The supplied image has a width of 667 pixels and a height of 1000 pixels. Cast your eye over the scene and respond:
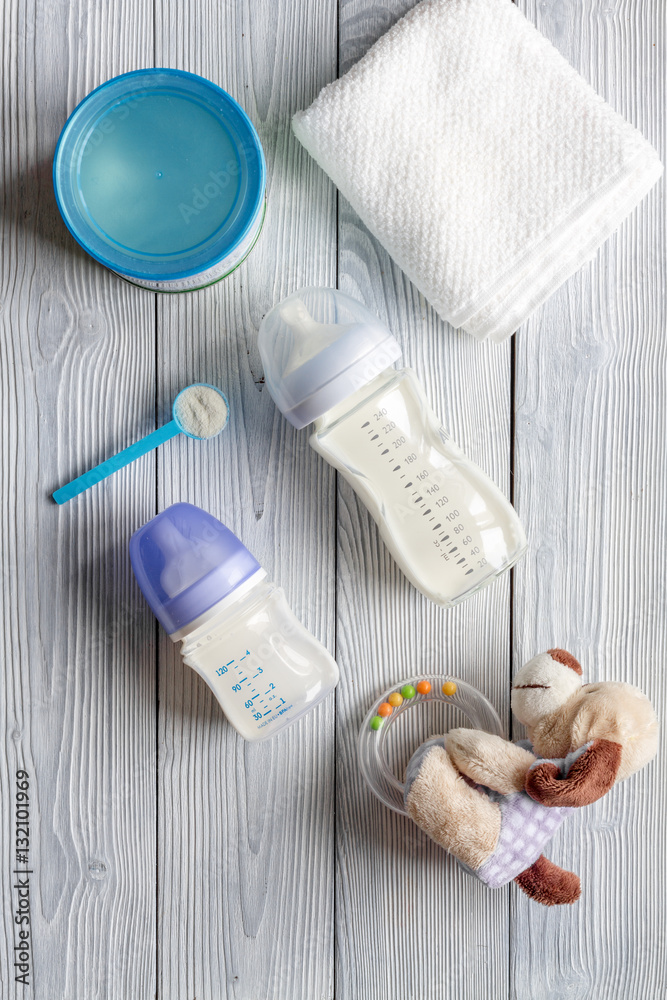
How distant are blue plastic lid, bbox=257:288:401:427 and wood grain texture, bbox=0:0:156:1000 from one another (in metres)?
0.13

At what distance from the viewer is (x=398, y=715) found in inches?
25.0

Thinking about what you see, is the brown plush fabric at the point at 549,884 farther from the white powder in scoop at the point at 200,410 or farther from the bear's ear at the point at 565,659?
the white powder in scoop at the point at 200,410

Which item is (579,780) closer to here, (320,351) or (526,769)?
(526,769)

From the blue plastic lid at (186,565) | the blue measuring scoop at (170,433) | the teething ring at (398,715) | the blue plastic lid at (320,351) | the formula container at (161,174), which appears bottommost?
the teething ring at (398,715)

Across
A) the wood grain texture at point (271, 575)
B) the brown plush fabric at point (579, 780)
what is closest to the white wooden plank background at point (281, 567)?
the wood grain texture at point (271, 575)

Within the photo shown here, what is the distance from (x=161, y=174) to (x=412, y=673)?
469 millimetres

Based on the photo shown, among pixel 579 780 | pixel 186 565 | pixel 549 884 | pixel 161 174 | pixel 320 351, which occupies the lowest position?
pixel 549 884

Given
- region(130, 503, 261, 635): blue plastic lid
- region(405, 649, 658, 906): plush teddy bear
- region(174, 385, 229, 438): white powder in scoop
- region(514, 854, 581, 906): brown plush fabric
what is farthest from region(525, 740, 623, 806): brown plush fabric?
region(174, 385, 229, 438): white powder in scoop

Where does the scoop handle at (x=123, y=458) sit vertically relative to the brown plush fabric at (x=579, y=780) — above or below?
above

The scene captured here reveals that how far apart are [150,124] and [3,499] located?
34cm

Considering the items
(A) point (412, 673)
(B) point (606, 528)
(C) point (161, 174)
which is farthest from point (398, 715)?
(C) point (161, 174)

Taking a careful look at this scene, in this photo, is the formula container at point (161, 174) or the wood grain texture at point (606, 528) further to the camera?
the wood grain texture at point (606, 528)

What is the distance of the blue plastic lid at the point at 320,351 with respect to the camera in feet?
1.76

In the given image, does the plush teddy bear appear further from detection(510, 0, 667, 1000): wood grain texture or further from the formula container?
the formula container
